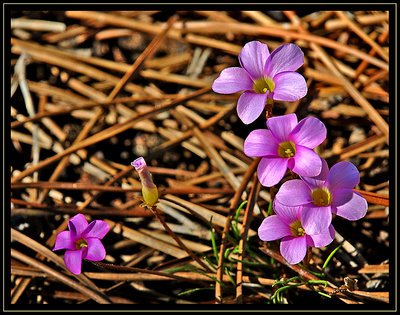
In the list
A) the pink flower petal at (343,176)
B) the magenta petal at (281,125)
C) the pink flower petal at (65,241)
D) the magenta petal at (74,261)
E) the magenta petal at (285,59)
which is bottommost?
the magenta petal at (74,261)

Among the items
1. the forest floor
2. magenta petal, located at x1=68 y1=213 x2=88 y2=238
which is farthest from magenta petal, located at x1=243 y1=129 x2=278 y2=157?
magenta petal, located at x1=68 y1=213 x2=88 y2=238

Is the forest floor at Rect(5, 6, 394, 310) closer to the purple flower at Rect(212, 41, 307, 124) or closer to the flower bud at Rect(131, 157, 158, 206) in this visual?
the flower bud at Rect(131, 157, 158, 206)

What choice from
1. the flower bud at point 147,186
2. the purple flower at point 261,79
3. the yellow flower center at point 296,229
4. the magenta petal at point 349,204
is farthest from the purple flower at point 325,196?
the flower bud at point 147,186

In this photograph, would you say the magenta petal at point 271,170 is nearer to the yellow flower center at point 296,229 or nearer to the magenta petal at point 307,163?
the magenta petal at point 307,163

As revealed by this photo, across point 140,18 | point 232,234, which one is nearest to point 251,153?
point 232,234

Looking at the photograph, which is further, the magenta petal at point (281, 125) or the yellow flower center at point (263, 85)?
the yellow flower center at point (263, 85)

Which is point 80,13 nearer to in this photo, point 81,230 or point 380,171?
point 81,230
